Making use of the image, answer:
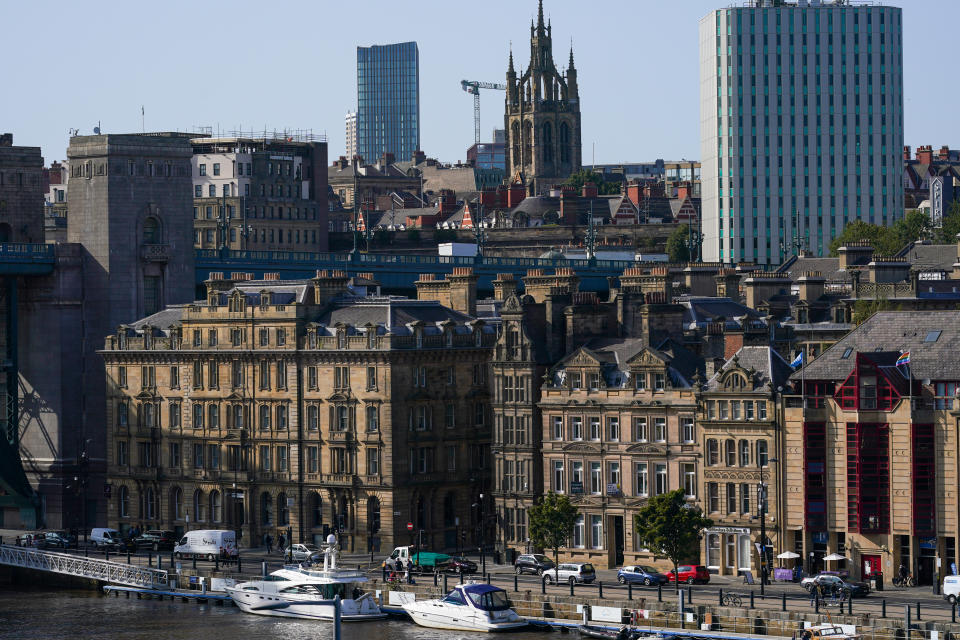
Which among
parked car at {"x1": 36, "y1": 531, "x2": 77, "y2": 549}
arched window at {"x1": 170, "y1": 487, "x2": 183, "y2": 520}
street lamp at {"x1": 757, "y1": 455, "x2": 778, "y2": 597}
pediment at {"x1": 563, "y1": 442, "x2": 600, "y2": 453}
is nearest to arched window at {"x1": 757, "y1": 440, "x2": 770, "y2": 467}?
street lamp at {"x1": 757, "y1": 455, "x2": 778, "y2": 597}

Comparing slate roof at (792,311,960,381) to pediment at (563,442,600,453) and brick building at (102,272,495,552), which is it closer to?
pediment at (563,442,600,453)

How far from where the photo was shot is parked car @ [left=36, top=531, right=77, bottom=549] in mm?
148750

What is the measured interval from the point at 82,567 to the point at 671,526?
38.1 metres

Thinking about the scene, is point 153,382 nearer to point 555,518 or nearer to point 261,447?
point 261,447

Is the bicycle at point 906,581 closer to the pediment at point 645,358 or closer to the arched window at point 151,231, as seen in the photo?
the pediment at point 645,358

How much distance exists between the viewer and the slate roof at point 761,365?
127m

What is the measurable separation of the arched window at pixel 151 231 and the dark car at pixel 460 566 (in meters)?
Answer: 54.2

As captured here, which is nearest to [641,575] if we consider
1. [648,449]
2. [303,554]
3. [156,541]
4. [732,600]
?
[648,449]

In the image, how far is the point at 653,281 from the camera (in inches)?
5906

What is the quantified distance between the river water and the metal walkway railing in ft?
5.22

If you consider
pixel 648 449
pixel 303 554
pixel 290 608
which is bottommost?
pixel 290 608

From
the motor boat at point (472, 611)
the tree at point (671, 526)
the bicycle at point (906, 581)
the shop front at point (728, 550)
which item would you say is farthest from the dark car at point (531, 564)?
the bicycle at point (906, 581)

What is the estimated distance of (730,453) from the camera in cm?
12731

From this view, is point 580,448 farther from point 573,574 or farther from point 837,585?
point 837,585
